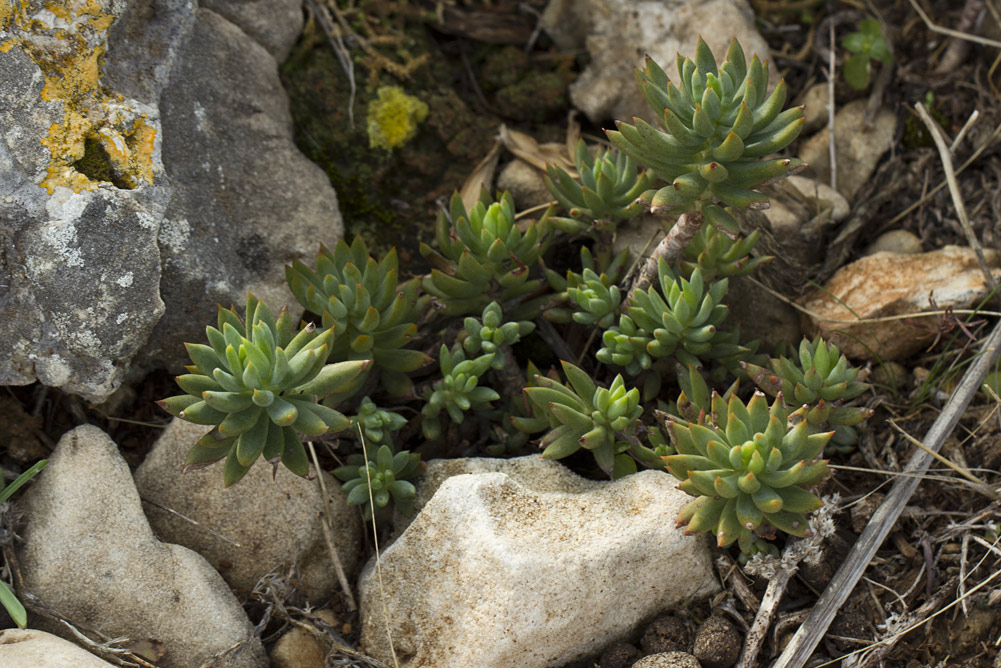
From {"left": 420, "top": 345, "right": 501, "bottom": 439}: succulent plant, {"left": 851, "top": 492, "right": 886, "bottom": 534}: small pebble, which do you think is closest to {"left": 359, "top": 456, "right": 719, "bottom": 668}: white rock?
{"left": 420, "top": 345, "right": 501, "bottom": 439}: succulent plant

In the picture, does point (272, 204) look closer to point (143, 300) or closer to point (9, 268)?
point (143, 300)

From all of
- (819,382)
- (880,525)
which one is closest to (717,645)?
(880,525)

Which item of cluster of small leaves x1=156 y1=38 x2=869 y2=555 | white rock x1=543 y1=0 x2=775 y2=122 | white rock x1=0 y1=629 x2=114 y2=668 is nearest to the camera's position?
white rock x1=0 y1=629 x2=114 y2=668

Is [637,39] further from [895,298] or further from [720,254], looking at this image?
[895,298]

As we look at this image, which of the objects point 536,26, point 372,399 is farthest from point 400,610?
point 536,26

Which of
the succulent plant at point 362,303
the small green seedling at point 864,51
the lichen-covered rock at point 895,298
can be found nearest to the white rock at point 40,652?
the succulent plant at point 362,303

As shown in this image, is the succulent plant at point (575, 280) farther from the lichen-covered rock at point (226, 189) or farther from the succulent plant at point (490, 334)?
the lichen-covered rock at point (226, 189)

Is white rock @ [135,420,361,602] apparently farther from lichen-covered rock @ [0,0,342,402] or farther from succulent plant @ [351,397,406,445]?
lichen-covered rock @ [0,0,342,402]
